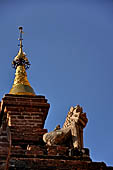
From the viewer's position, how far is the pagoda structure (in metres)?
8.64

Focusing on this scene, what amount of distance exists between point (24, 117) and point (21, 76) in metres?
2.01

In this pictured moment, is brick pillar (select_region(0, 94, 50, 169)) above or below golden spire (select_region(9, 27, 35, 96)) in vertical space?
below

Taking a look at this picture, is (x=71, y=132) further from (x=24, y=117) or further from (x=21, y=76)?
(x=21, y=76)

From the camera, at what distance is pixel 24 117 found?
34.2ft

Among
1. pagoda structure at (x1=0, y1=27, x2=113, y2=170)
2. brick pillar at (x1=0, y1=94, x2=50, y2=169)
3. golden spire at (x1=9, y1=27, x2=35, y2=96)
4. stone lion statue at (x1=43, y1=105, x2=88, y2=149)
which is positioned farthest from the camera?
golden spire at (x1=9, y1=27, x2=35, y2=96)

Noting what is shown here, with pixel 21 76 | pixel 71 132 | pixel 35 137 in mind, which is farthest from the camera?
pixel 21 76

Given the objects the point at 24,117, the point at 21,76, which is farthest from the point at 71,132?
the point at 21,76

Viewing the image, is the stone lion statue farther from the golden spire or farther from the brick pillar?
the golden spire

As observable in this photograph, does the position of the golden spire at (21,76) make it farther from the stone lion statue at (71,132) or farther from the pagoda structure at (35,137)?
the stone lion statue at (71,132)

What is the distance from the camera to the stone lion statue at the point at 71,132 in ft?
31.6

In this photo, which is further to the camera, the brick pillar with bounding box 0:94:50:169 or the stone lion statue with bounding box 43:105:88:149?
the brick pillar with bounding box 0:94:50:169

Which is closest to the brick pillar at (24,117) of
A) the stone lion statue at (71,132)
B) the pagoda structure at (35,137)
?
the pagoda structure at (35,137)

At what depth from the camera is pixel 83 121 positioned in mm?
10336

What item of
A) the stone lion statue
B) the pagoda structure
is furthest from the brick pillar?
the stone lion statue
